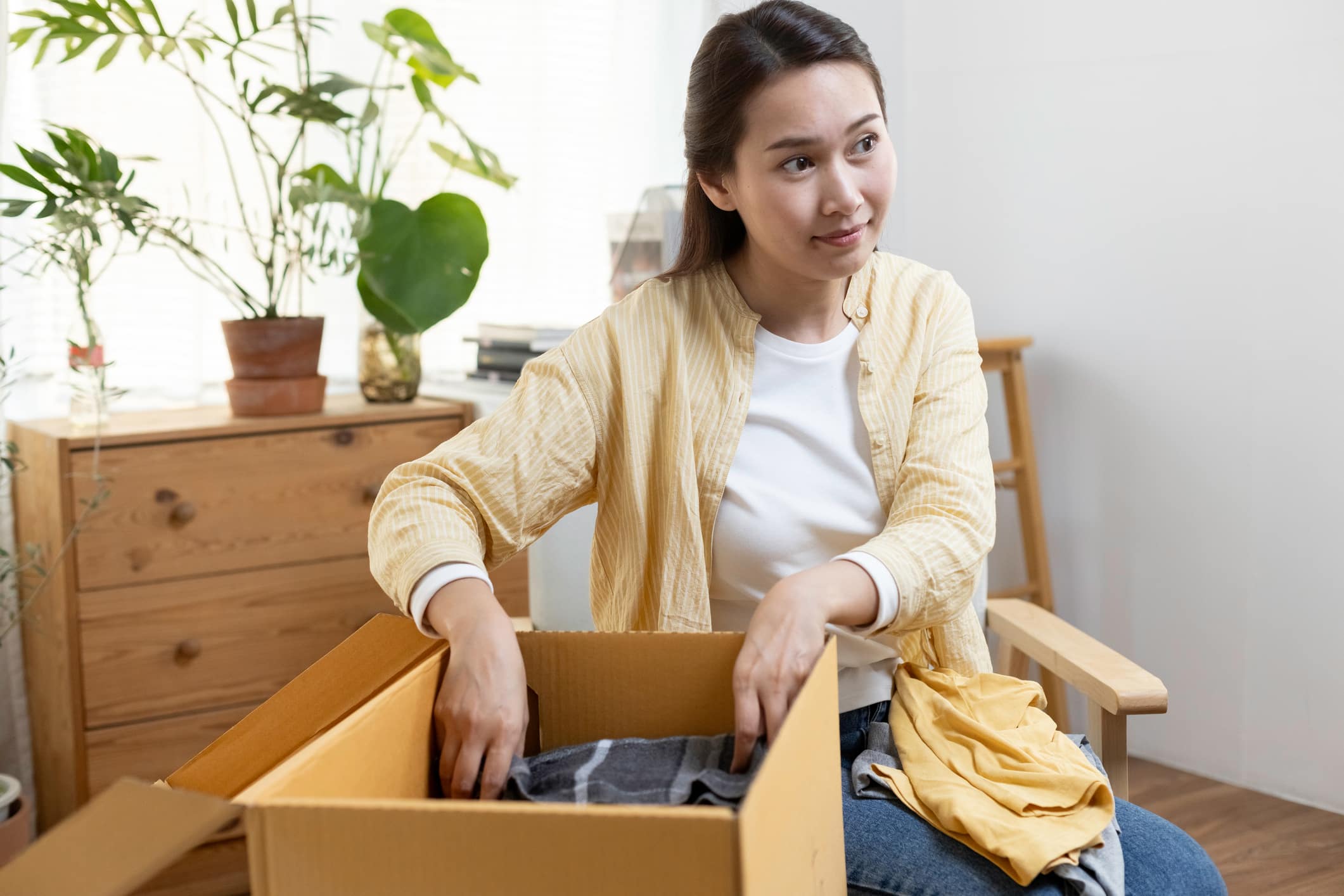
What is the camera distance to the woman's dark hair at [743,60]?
1.18 metres

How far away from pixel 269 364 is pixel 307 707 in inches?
61.4

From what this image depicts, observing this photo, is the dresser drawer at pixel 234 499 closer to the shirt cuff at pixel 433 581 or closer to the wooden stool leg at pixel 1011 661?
the wooden stool leg at pixel 1011 661

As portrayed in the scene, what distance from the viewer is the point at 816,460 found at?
127cm

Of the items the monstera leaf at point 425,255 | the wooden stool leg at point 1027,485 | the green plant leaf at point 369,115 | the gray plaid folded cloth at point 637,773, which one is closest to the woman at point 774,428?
the gray plaid folded cloth at point 637,773

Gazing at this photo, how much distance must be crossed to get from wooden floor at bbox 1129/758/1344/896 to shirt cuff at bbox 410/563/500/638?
5.37 ft

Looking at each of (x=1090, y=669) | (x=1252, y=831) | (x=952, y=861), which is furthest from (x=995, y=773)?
(x=1252, y=831)

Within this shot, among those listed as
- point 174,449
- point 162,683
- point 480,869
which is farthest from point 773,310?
point 162,683

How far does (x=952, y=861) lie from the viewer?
1.00 m

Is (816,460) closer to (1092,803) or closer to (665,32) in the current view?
(1092,803)

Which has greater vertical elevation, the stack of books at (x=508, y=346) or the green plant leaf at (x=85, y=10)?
the green plant leaf at (x=85, y=10)

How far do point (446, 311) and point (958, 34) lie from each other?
54.5 inches

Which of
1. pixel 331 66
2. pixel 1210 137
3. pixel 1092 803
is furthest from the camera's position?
pixel 331 66

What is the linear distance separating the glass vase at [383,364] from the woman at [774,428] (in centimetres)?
113

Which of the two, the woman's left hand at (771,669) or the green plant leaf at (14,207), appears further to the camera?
the green plant leaf at (14,207)
